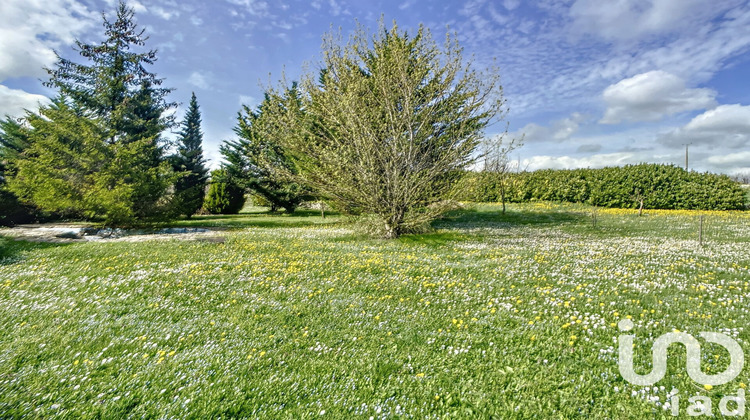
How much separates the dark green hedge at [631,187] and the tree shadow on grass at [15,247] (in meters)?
19.4

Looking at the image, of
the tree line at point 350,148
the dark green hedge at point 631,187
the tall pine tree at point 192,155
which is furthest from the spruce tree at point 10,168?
the dark green hedge at point 631,187

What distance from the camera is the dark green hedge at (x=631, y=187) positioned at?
2262 cm

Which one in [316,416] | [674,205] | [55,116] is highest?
[55,116]

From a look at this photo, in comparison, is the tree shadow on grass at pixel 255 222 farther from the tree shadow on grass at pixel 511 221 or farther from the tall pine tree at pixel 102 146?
the tree shadow on grass at pixel 511 221

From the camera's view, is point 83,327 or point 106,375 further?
point 83,327

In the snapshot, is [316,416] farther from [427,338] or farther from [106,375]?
[106,375]

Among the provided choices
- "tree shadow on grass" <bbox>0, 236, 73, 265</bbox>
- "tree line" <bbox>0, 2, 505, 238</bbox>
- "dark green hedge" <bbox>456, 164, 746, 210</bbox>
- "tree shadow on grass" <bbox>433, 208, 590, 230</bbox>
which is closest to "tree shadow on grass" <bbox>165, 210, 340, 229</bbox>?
"tree line" <bbox>0, 2, 505, 238</bbox>

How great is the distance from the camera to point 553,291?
232 inches

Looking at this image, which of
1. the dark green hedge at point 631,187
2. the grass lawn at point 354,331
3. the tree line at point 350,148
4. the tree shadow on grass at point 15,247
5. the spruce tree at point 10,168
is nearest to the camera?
the grass lawn at point 354,331

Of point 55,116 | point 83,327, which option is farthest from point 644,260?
point 55,116

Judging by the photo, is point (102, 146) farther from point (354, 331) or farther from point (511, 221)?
point (511, 221)

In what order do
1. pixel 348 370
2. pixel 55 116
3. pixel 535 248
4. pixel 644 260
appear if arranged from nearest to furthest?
pixel 348 370, pixel 644 260, pixel 535 248, pixel 55 116

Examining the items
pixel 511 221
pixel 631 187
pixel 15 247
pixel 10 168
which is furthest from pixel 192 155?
pixel 631 187

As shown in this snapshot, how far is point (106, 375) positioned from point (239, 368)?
1.47 meters
